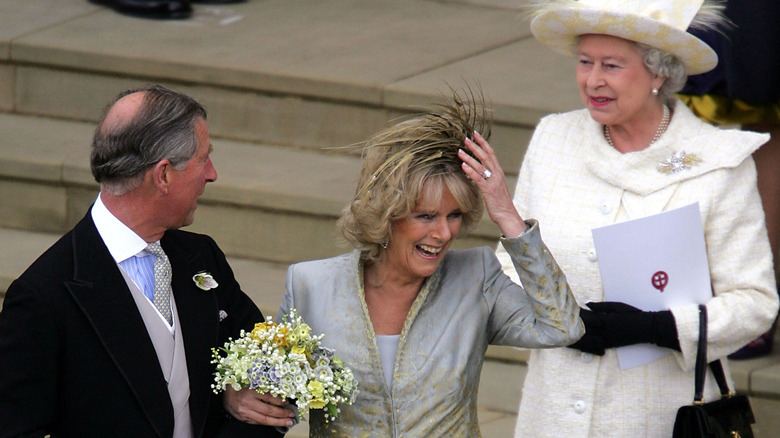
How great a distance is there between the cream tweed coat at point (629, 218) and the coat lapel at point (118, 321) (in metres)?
1.08

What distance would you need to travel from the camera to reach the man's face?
8.98 feet

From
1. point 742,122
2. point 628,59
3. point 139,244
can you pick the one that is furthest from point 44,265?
point 742,122

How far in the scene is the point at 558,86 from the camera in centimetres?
568

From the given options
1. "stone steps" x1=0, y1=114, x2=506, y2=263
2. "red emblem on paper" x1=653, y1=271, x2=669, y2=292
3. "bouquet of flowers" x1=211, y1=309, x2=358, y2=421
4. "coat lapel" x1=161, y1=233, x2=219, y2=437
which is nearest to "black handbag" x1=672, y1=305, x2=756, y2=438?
"red emblem on paper" x1=653, y1=271, x2=669, y2=292

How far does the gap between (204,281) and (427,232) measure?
0.53m

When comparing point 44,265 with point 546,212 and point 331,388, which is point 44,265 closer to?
point 331,388

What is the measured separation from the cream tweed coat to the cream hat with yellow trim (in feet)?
0.64

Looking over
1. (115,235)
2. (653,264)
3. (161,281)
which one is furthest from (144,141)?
(653,264)

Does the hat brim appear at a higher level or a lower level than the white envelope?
higher

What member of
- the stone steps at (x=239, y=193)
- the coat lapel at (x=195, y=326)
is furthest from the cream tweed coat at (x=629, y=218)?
the stone steps at (x=239, y=193)

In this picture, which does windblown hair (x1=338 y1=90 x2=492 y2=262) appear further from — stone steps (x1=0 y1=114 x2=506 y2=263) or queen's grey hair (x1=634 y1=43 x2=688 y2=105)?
stone steps (x1=0 y1=114 x2=506 y2=263)

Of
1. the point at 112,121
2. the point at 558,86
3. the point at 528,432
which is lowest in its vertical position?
the point at 528,432

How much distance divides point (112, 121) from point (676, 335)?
1.52 metres

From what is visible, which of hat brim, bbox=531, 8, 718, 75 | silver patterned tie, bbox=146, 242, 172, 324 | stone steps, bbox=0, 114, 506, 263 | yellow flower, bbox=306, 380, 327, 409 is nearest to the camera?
yellow flower, bbox=306, 380, 327, 409
